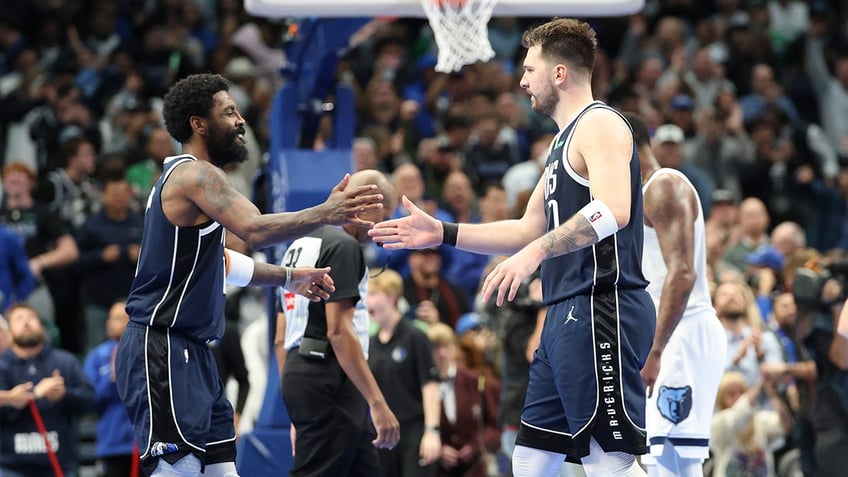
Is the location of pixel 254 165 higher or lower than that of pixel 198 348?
higher

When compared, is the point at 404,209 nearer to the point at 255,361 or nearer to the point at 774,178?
the point at 255,361

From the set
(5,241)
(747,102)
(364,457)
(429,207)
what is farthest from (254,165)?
(364,457)

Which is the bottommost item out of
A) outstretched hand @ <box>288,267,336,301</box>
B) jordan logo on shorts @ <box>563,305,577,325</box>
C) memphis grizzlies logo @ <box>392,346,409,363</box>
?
memphis grizzlies logo @ <box>392,346,409,363</box>

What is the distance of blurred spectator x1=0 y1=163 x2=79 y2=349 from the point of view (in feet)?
46.7

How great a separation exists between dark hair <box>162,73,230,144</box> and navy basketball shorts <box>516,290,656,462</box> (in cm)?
215

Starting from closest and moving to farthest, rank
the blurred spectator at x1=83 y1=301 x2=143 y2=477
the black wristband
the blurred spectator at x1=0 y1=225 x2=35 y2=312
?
1. the black wristband
2. the blurred spectator at x1=83 y1=301 x2=143 y2=477
3. the blurred spectator at x1=0 y1=225 x2=35 y2=312

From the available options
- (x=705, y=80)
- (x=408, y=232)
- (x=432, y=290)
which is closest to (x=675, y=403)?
(x=408, y=232)

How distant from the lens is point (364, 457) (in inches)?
339

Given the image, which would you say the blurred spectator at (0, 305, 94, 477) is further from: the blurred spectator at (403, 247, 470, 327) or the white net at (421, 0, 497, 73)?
the white net at (421, 0, 497, 73)

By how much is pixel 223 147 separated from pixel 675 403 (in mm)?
3231

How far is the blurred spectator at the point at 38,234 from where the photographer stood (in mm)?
14234

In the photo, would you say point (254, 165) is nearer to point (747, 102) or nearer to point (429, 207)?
point (429, 207)

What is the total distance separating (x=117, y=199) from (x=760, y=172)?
27.6 feet

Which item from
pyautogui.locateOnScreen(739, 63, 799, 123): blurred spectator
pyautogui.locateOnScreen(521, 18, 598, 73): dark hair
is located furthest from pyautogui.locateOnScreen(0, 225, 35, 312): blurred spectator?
pyautogui.locateOnScreen(739, 63, 799, 123): blurred spectator
